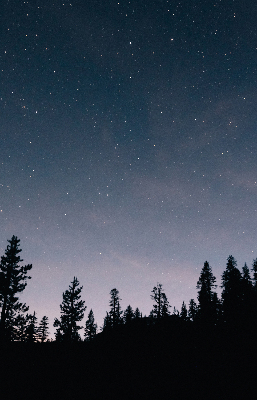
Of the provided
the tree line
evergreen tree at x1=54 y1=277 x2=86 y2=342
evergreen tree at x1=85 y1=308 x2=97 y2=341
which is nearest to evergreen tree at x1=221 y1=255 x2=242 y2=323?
the tree line

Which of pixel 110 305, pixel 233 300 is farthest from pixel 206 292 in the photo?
pixel 110 305

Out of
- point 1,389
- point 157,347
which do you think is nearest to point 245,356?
point 157,347

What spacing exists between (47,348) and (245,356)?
21.4 m

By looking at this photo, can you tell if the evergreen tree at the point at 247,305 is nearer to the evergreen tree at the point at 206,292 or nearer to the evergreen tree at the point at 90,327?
the evergreen tree at the point at 206,292

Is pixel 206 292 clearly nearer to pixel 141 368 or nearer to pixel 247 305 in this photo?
pixel 247 305

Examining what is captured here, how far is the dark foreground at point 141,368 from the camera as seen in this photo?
14.0 metres

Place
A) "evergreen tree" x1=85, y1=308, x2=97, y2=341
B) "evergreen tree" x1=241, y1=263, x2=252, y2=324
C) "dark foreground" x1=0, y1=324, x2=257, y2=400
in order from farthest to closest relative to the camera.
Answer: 1. "evergreen tree" x1=85, y1=308, x2=97, y2=341
2. "evergreen tree" x1=241, y1=263, x2=252, y2=324
3. "dark foreground" x1=0, y1=324, x2=257, y2=400

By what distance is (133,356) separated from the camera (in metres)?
21.1

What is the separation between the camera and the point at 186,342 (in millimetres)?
24578

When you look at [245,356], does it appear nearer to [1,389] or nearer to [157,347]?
[157,347]

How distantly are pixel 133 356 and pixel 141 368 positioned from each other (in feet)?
11.1

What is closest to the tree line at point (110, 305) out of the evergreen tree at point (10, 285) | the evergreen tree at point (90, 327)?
the evergreen tree at point (10, 285)

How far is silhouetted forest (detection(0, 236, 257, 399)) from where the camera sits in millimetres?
14406

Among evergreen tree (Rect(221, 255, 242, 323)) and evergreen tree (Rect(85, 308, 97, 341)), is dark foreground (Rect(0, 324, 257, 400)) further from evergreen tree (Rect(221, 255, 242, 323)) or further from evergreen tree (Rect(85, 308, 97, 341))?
evergreen tree (Rect(85, 308, 97, 341))
